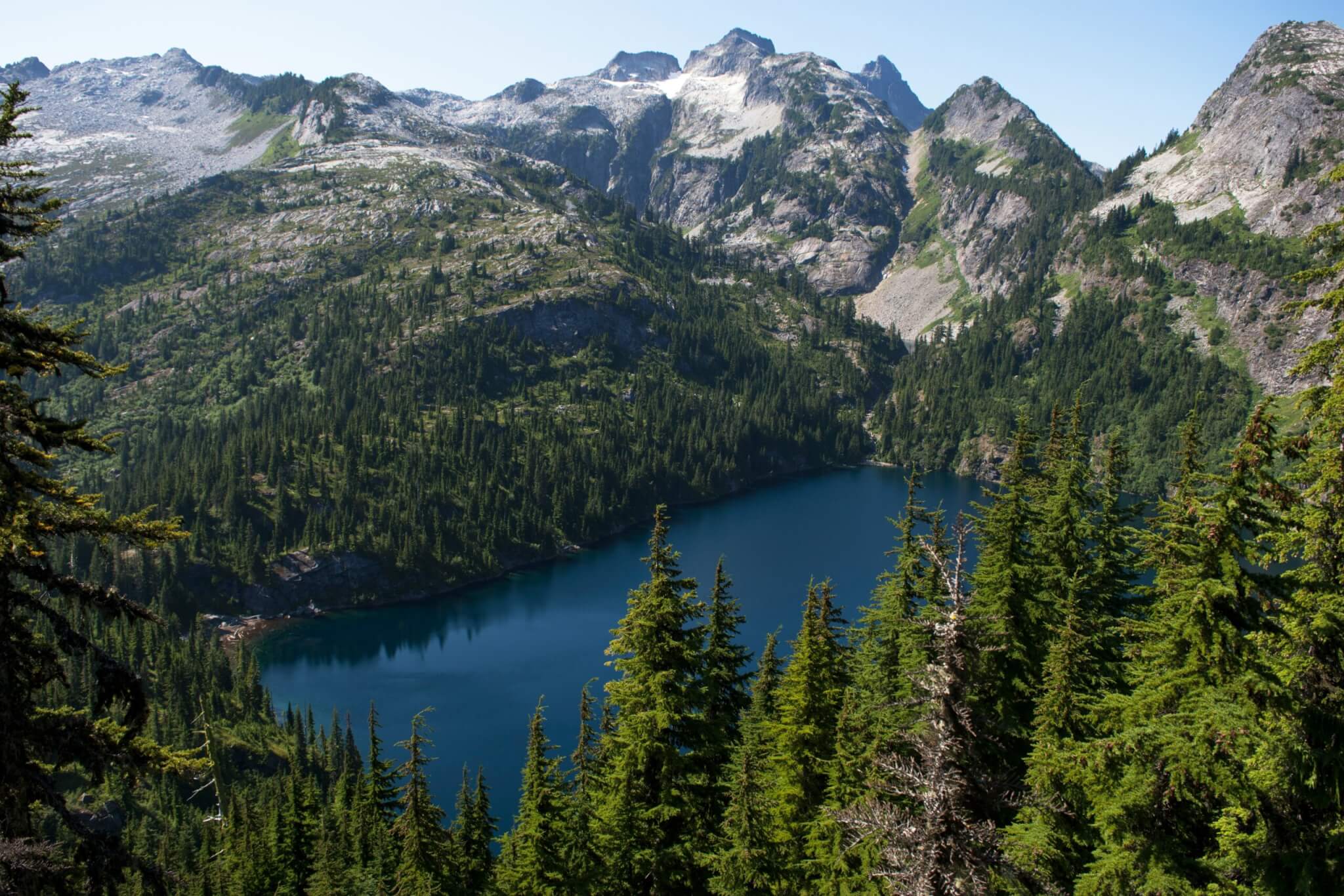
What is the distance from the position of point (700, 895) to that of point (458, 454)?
157 metres

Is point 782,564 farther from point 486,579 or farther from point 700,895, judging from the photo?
point 700,895

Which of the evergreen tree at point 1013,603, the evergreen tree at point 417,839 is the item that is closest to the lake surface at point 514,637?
the evergreen tree at point 417,839

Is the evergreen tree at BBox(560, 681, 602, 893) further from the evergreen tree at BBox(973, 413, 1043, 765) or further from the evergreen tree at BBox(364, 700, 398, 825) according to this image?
the evergreen tree at BBox(973, 413, 1043, 765)

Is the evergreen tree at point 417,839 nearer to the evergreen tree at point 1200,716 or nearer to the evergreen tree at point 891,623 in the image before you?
the evergreen tree at point 891,623

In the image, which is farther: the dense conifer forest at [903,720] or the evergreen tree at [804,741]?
the evergreen tree at [804,741]

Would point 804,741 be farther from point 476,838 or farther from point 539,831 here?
point 476,838

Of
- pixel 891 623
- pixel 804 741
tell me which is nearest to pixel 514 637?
pixel 891 623

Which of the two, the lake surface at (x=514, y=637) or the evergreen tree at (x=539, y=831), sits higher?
the evergreen tree at (x=539, y=831)

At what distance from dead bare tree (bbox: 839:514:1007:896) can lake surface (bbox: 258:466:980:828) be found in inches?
2846

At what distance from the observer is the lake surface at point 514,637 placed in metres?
96.2

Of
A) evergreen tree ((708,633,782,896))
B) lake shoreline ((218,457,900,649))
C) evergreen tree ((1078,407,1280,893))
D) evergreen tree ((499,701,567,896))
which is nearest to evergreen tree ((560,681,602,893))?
evergreen tree ((499,701,567,896))

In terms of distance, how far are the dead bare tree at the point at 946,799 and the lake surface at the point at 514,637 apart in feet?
237

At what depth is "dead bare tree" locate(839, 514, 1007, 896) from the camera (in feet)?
43.9

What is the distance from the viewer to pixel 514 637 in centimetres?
12675
